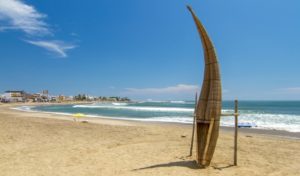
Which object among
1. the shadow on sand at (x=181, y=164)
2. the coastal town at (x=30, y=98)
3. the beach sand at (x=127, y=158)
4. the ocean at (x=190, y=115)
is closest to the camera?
the beach sand at (x=127, y=158)

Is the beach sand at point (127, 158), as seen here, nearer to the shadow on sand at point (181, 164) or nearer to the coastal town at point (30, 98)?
the shadow on sand at point (181, 164)

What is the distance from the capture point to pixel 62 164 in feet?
24.5

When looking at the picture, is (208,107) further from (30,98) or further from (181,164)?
(30,98)

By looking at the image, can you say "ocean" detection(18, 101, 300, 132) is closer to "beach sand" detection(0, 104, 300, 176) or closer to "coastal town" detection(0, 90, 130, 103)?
"beach sand" detection(0, 104, 300, 176)

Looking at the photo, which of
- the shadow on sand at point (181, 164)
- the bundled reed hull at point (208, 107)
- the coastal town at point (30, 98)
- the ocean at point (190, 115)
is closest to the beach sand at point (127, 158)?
the shadow on sand at point (181, 164)

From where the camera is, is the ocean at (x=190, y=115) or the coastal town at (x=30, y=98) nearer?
the ocean at (x=190, y=115)

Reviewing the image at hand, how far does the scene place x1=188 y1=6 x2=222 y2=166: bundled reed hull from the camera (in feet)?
23.8

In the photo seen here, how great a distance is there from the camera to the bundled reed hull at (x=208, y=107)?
7262 millimetres

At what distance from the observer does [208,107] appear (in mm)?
7281

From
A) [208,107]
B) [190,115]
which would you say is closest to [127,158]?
[208,107]

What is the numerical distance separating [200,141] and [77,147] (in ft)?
14.9

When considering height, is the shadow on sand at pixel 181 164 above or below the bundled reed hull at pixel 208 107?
below

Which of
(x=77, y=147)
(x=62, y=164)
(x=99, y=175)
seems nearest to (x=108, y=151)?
(x=77, y=147)

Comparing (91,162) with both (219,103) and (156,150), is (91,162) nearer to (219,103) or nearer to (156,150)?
(156,150)
